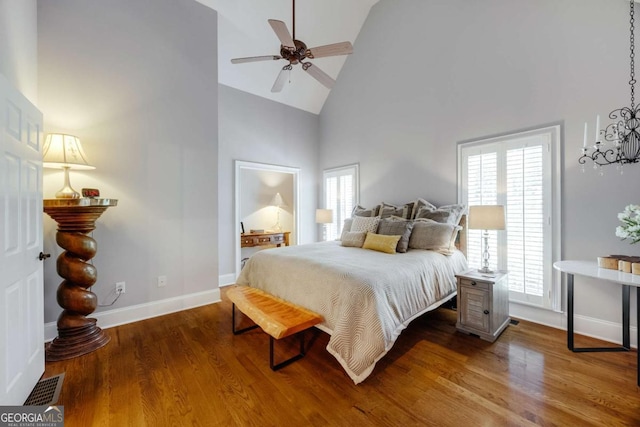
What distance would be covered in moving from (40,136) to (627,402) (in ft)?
14.4

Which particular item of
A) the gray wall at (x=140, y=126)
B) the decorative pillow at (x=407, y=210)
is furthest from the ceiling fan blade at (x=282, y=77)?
the decorative pillow at (x=407, y=210)

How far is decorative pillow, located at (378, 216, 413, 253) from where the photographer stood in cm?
301

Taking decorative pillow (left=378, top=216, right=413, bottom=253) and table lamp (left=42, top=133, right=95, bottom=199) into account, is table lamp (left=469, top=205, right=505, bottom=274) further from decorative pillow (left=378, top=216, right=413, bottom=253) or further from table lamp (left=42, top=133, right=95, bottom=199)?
table lamp (left=42, top=133, right=95, bottom=199)

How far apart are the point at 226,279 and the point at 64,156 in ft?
8.62

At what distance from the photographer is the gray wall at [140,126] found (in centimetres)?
254

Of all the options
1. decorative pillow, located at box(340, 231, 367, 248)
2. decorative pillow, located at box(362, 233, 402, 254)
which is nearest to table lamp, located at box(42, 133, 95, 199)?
decorative pillow, located at box(340, 231, 367, 248)

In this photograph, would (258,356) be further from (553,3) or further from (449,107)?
(553,3)

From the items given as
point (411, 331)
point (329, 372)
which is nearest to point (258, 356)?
point (329, 372)

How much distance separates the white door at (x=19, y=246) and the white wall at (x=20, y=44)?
37cm

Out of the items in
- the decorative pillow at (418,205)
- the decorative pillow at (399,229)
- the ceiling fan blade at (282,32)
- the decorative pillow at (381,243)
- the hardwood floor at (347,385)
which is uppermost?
the ceiling fan blade at (282,32)

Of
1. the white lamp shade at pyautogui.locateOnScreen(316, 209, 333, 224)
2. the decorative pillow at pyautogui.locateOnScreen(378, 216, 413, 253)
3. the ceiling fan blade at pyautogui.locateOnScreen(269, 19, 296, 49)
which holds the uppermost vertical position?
the ceiling fan blade at pyautogui.locateOnScreen(269, 19, 296, 49)

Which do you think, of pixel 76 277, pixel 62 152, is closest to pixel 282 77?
pixel 62 152

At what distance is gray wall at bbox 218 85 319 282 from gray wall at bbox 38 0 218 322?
2.46 ft

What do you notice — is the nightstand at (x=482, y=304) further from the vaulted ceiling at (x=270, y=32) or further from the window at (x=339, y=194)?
the vaulted ceiling at (x=270, y=32)
